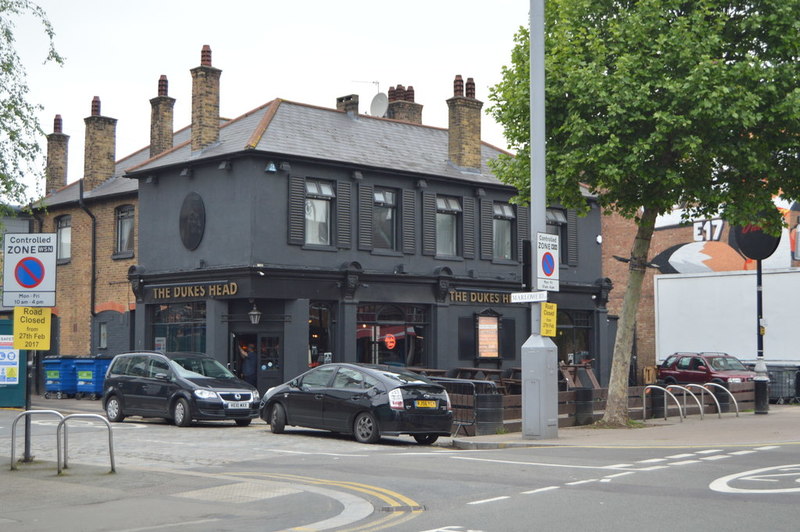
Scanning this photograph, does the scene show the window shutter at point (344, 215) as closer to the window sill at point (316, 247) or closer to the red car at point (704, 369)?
the window sill at point (316, 247)

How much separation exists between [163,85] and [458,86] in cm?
1155

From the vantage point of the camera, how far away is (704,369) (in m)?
34.1

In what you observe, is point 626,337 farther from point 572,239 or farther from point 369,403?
point 572,239

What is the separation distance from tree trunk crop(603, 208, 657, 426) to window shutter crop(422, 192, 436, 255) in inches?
457

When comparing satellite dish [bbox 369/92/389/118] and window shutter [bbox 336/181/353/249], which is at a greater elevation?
satellite dish [bbox 369/92/389/118]

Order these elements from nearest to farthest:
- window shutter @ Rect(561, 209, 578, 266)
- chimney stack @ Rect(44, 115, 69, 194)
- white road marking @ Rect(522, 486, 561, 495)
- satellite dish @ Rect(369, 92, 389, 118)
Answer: white road marking @ Rect(522, 486, 561, 495) → window shutter @ Rect(561, 209, 578, 266) → satellite dish @ Rect(369, 92, 389, 118) → chimney stack @ Rect(44, 115, 69, 194)

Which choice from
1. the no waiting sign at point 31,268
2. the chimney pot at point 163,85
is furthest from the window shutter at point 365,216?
the no waiting sign at point 31,268

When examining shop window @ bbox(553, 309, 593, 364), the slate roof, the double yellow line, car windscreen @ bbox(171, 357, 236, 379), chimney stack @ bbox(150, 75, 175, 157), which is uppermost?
chimney stack @ bbox(150, 75, 175, 157)

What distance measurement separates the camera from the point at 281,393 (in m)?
20.4

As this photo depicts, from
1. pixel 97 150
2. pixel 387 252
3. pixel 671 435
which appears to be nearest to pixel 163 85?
pixel 97 150

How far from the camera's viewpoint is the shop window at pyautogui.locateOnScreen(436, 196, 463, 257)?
33.3 meters

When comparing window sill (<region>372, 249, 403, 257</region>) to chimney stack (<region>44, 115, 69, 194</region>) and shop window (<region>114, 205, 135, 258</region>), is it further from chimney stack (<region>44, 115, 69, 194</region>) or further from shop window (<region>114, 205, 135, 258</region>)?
chimney stack (<region>44, 115, 69, 194</region>)

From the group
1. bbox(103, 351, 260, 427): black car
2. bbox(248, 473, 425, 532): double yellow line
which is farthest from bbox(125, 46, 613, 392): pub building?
bbox(248, 473, 425, 532): double yellow line

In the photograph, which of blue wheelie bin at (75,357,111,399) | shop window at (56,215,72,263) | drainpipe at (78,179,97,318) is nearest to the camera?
blue wheelie bin at (75,357,111,399)
